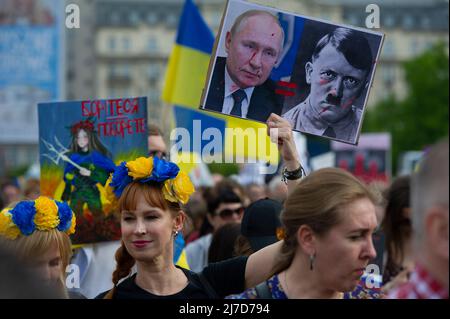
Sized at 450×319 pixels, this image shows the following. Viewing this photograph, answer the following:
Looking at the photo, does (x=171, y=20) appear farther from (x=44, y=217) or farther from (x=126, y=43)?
(x=44, y=217)

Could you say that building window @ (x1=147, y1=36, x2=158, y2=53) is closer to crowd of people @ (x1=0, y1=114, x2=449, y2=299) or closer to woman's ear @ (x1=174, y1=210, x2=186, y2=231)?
crowd of people @ (x1=0, y1=114, x2=449, y2=299)

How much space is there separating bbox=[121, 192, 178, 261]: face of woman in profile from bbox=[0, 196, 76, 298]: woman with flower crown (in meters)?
0.37

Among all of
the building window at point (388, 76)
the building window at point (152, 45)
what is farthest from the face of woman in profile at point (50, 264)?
the building window at point (388, 76)

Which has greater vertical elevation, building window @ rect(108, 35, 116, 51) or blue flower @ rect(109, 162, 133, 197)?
blue flower @ rect(109, 162, 133, 197)

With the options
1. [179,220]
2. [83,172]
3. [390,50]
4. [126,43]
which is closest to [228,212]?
[83,172]

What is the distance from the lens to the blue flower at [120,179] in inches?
162

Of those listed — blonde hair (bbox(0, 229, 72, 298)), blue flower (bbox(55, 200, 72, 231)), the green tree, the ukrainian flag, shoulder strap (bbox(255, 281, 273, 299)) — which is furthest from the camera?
the green tree

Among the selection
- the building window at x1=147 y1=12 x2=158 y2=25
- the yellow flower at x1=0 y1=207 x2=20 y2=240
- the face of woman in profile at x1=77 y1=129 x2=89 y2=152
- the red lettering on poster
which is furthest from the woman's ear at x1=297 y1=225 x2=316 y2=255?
the building window at x1=147 y1=12 x2=158 y2=25

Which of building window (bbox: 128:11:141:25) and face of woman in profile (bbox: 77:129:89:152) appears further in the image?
building window (bbox: 128:11:141:25)

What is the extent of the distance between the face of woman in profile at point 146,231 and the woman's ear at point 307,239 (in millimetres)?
846

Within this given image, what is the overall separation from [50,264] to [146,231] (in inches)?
18.8

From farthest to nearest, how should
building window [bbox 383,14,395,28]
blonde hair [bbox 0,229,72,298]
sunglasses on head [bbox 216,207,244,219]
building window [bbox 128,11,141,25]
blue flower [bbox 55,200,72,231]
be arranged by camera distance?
building window [bbox 128,11,141,25] < building window [bbox 383,14,395,28] < sunglasses on head [bbox 216,207,244,219] < blue flower [bbox 55,200,72,231] < blonde hair [bbox 0,229,72,298]

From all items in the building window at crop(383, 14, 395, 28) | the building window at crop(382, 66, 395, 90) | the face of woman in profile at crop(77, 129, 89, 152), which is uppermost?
the face of woman in profile at crop(77, 129, 89, 152)

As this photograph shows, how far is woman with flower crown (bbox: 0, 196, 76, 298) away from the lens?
165 inches
